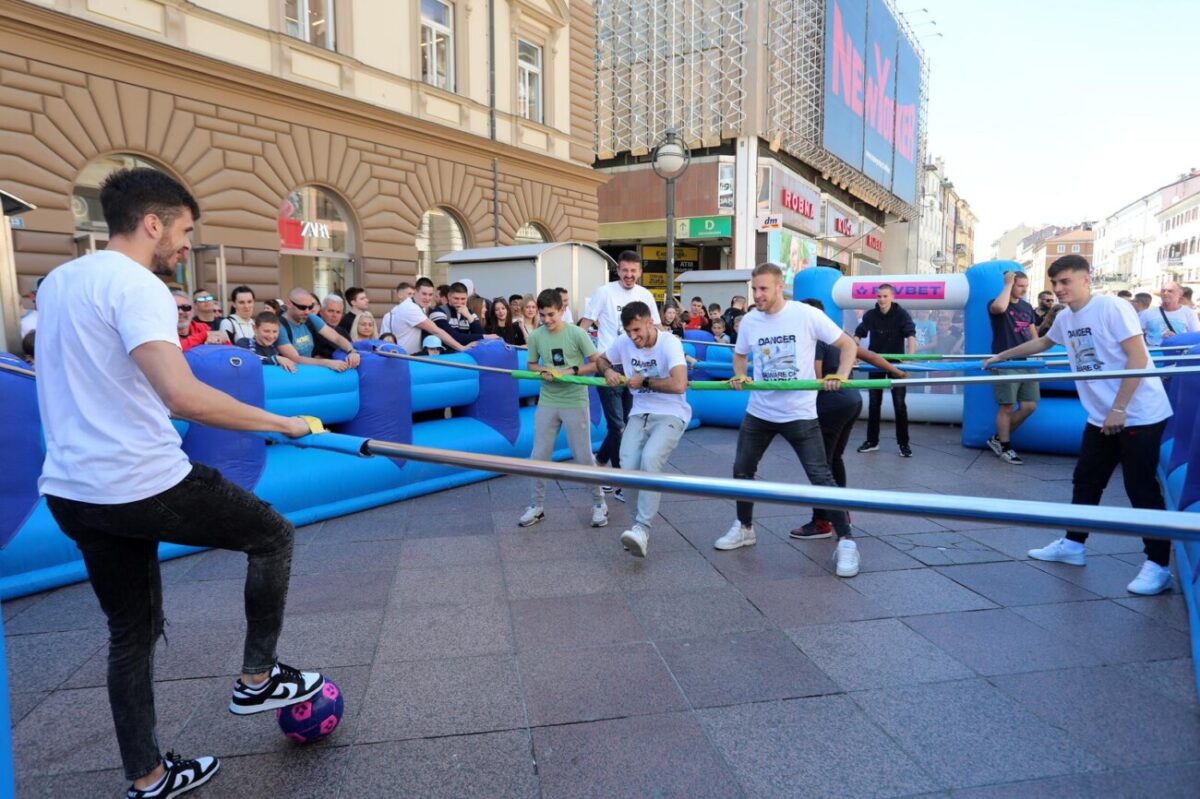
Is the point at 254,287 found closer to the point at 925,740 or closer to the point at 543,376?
the point at 543,376

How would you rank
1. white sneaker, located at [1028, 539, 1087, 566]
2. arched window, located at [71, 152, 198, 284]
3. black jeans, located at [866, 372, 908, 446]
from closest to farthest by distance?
white sneaker, located at [1028, 539, 1087, 566] → black jeans, located at [866, 372, 908, 446] → arched window, located at [71, 152, 198, 284]

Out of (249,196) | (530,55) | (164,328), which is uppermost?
(530,55)

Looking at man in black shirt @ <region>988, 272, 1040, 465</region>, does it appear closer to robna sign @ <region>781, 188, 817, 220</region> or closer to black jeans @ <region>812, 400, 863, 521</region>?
black jeans @ <region>812, 400, 863, 521</region>

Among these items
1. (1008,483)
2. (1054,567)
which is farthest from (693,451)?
(1054,567)

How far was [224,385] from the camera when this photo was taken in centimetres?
509

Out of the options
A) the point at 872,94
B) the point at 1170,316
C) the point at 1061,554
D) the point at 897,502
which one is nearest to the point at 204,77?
the point at 1061,554

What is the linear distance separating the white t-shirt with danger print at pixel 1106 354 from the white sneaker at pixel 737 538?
7.28 ft

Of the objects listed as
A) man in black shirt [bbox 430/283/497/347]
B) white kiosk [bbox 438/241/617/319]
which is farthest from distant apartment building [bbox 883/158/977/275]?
man in black shirt [bbox 430/283/497/347]

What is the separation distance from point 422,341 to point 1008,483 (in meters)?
5.98

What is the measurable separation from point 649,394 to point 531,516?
139 centimetres

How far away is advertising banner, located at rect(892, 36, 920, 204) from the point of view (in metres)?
47.0

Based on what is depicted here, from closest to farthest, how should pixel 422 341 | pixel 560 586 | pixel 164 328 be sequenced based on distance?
pixel 164 328 < pixel 560 586 < pixel 422 341

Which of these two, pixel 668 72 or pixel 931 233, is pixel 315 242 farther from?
pixel 931 233

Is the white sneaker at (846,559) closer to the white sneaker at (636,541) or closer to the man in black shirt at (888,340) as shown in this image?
the white sneaker at (636,541)
